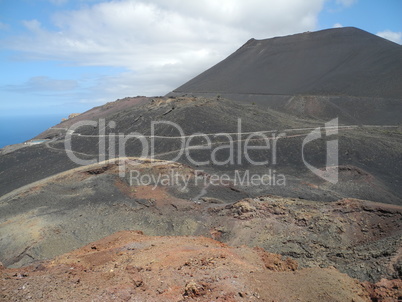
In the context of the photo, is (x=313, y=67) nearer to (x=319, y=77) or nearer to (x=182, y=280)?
(x=319, y=77)

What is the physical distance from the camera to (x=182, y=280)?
20.7 ft

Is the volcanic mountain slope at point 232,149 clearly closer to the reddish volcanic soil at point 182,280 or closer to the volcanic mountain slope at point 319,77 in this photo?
the reddish volcanic soil at point 182,280

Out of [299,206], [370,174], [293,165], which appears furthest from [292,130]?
[299,206]

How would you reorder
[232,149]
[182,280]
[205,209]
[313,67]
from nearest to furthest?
[182,280] → [205,209] → [232,149] → [313,67]

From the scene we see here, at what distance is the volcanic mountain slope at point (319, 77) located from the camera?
146 ft

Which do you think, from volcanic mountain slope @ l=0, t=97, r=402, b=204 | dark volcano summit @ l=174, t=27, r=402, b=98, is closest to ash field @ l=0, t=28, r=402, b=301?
volcanic mountain slope @ l=0, t=97, r=402, b=204

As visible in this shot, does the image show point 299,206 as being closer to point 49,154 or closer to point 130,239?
point 130,239

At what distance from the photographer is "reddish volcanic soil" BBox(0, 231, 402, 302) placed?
577cm

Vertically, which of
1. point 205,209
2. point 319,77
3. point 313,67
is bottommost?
point 205,209

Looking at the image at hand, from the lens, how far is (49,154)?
94.1 ft

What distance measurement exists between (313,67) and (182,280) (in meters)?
61.2

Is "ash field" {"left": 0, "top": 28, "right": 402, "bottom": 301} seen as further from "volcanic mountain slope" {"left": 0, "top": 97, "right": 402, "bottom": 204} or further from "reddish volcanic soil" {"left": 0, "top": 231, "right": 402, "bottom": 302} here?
"volcanic mountain slope" {"left": 0, "top": 97, "right": 402, "bottom": 204}

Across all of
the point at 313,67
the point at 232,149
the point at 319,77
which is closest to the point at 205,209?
the point at 232,149

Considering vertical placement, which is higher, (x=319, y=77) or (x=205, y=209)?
(x=319, y=77)
